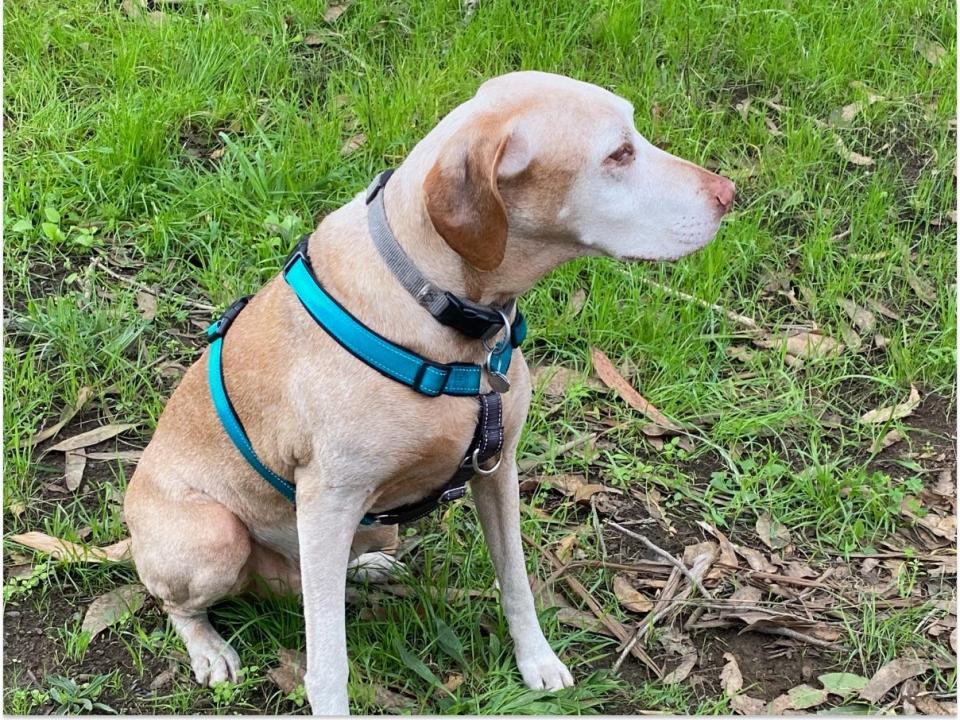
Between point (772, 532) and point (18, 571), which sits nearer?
point (18, 571)

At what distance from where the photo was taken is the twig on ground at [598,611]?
3197 millimetres

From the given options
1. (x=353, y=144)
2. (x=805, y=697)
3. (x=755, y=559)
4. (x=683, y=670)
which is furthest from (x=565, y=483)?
(x=353, y=144)

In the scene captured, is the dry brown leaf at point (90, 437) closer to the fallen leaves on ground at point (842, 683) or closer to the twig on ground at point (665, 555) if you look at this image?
the twig on ground at point (665, 555)

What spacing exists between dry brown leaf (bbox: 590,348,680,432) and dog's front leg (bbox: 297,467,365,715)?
155 centimetres

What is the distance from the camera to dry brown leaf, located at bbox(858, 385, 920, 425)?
3973 mm

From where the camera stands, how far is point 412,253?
254cm

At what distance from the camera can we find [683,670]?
3.17 metres

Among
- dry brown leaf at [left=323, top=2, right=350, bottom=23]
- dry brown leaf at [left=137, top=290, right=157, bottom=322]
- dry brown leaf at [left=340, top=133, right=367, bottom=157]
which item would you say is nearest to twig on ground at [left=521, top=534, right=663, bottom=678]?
dry brown leaf at [left=137, top=290, right=157, bottom=322]

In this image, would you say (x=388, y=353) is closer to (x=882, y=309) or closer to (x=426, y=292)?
(x=426, y=292)

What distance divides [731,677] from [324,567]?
48.5 inches

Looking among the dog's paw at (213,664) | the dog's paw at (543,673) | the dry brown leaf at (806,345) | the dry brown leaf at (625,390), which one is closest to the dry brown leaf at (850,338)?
the dry brown leaf at (806,345)

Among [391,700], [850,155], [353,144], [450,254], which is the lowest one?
[391,700]

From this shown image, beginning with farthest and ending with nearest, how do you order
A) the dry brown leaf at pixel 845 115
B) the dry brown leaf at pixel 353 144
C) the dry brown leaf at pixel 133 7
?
1. the dry brown leaf at pixel 133 7
2. the dry brown leaf at pixel 845 115
3. the dry brown leaf at pixel 353 144

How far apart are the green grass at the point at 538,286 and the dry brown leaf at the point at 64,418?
24 millimetres
